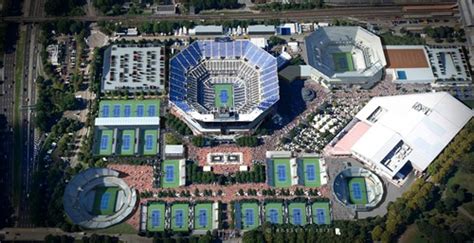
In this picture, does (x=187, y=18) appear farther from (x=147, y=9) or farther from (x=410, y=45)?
(x=410, y=45)

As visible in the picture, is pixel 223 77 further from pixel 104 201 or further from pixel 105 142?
pixel 104 201

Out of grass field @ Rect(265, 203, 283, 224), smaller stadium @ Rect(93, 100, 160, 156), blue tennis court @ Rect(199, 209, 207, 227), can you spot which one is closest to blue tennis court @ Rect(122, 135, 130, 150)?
smaller stadium @ Rect(93, 100, 160, 156)

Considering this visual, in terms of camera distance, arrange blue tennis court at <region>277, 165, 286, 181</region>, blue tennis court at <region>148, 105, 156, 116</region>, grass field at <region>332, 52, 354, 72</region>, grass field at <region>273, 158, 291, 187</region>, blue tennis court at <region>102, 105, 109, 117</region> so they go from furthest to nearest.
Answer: grass field at <region>332, 52, 354, 72</region> → blue tennis court at <region>148, 105, 156, 116</region> → blue tennis court at <region>102, 105, 109, 117</region> → blue tennis court at <region>277, 165, 286, 181</region> → grass field at <region>273, 158, 291, 187</region>

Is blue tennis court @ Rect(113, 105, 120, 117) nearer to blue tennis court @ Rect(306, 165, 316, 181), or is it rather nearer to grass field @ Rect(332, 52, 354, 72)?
blue tennis court @ Rect(306, 165, 316, 181)

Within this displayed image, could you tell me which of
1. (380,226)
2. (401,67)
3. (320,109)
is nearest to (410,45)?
(401,67)

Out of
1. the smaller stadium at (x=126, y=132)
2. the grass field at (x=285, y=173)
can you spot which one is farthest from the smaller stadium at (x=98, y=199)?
the grass field at (x=285, y=173)

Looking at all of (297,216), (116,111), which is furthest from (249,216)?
(116,111)
